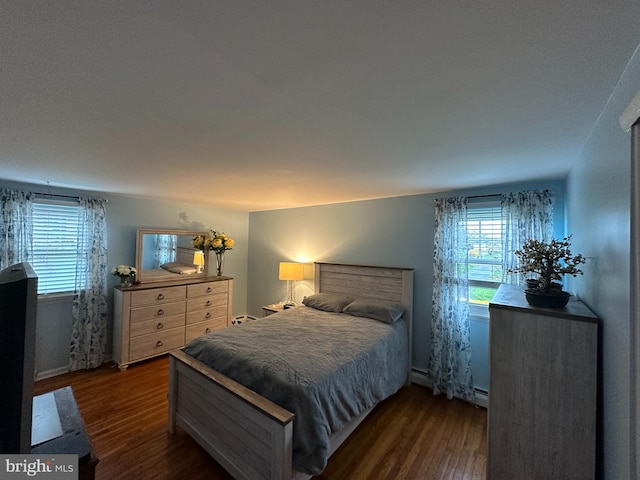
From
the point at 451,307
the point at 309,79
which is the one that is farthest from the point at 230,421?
the point at 451,307

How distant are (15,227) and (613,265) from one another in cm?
484

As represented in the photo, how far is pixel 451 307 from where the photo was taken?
2869mm

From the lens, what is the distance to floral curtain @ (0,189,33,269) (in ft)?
9.23

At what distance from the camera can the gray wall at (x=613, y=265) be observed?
938 mm

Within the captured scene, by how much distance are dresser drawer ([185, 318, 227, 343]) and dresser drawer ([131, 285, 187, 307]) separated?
0.48 meters

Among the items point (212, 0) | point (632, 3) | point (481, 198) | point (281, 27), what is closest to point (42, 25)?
point (212, 0)

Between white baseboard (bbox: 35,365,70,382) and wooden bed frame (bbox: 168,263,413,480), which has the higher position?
wooden bed frame (bbox: 168,263,413,480)

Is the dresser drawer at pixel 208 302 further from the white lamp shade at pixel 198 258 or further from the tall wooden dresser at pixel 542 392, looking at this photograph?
the tall wooden dresser at pixel 542 392

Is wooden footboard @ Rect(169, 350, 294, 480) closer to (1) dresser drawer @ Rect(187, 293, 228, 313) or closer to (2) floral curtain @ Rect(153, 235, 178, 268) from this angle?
(1) dresser drawer @ Rect(187, 293, 228, 313)

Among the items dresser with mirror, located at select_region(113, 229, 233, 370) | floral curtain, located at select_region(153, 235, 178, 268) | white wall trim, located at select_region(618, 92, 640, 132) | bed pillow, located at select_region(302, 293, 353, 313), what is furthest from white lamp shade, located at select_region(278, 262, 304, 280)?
white wall trim, located at select_region(618, 92, 640, 132)

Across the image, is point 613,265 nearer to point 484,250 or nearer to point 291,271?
point 484,250

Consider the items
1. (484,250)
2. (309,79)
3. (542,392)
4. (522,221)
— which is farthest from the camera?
(484,250)

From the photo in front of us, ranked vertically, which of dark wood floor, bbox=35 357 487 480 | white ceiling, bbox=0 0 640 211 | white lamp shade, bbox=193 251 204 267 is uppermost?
white ceiling, bbox=0 0 640 211

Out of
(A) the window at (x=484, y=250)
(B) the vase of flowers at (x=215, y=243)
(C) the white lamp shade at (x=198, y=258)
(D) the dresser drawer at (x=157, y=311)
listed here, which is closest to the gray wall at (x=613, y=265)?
(A) the window at (x=484, y=250)
